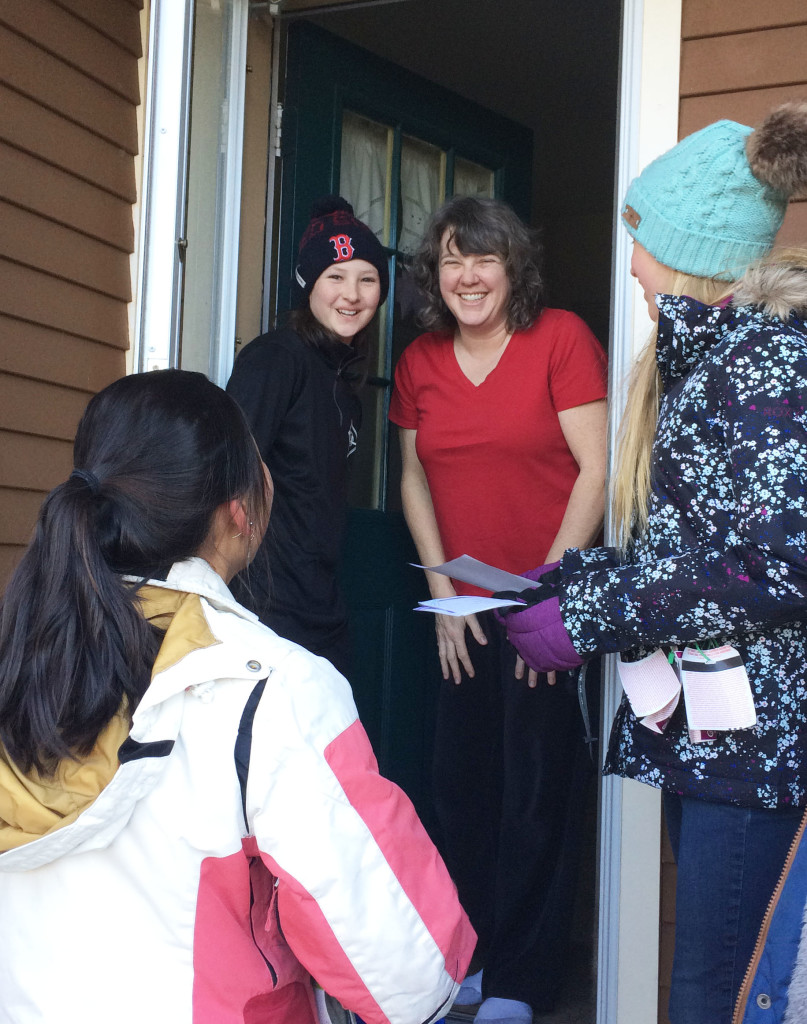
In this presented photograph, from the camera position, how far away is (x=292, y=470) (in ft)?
7.81

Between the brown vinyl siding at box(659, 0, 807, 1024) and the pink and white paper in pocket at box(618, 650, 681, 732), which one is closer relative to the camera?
the pink and white paper in pocket at box(618, 650, 681, 732)

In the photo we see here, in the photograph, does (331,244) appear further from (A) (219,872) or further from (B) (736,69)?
(A) (219,872)

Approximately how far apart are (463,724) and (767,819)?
125 centimetres

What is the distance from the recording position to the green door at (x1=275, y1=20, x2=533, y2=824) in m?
2.84

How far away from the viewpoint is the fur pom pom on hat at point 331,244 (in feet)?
8.25

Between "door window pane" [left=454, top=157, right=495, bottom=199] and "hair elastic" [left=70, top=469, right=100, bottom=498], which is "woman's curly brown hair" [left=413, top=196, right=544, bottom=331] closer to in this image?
"door window pane" [left=454, top=157, right=495, bottom=199]

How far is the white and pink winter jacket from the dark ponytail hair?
6 centimetres

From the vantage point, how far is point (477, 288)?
2506 mm

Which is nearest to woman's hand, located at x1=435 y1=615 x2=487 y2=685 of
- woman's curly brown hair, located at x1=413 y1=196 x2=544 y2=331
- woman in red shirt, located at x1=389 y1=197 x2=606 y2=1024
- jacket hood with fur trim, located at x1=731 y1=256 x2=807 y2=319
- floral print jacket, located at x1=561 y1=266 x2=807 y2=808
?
woman in red shirt, located at x1=389 y1=197 x2=606 y2=1024

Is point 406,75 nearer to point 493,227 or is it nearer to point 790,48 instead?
point 493,227

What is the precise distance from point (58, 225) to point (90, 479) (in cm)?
157

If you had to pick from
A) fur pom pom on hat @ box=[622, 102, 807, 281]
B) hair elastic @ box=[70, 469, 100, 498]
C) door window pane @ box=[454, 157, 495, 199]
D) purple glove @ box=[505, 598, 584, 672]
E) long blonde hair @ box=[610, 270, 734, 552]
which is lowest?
purple glove @ box=[505, 598, 584, 672]

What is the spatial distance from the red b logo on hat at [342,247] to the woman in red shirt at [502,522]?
0.21m

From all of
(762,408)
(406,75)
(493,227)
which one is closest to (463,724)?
(493,227)
